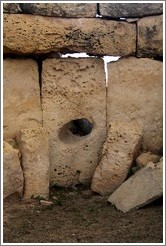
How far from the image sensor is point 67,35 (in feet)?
18.2

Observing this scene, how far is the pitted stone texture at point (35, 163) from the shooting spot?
17.1ft

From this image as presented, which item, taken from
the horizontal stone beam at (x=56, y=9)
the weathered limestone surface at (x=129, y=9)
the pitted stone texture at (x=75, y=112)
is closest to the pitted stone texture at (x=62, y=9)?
the horizontal stone beam at (x=56, y=9)

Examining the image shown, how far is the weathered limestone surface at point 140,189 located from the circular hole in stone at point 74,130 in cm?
101

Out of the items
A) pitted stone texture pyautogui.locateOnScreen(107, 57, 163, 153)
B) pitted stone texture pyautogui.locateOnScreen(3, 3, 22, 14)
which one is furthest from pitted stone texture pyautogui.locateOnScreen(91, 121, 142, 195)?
pitted stone texture pyautogui.locateOnScreen(3, 3, 22, 14)

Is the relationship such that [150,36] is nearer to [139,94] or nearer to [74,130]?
[139,94]

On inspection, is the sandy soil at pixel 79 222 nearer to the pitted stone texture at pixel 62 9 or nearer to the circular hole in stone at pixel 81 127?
the circular hole in stone at pixel 81 127

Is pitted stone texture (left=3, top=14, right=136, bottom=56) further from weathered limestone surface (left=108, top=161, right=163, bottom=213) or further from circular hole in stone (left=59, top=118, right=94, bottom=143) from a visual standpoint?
weathered limestone surface (left=108, top=161, right=163, bottom=213)

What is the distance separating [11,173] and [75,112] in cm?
116

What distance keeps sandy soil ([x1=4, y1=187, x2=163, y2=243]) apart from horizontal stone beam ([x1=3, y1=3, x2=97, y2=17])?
2.03 m

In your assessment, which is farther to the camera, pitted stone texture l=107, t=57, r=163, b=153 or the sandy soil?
pitted stone texture l=107, t=57, r=163, b=153

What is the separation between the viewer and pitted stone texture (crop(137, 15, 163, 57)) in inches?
224

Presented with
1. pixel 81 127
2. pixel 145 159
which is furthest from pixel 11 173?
pixel 81 127

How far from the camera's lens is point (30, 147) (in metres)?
5.21

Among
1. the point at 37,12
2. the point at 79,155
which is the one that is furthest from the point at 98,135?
the point at 37,12
